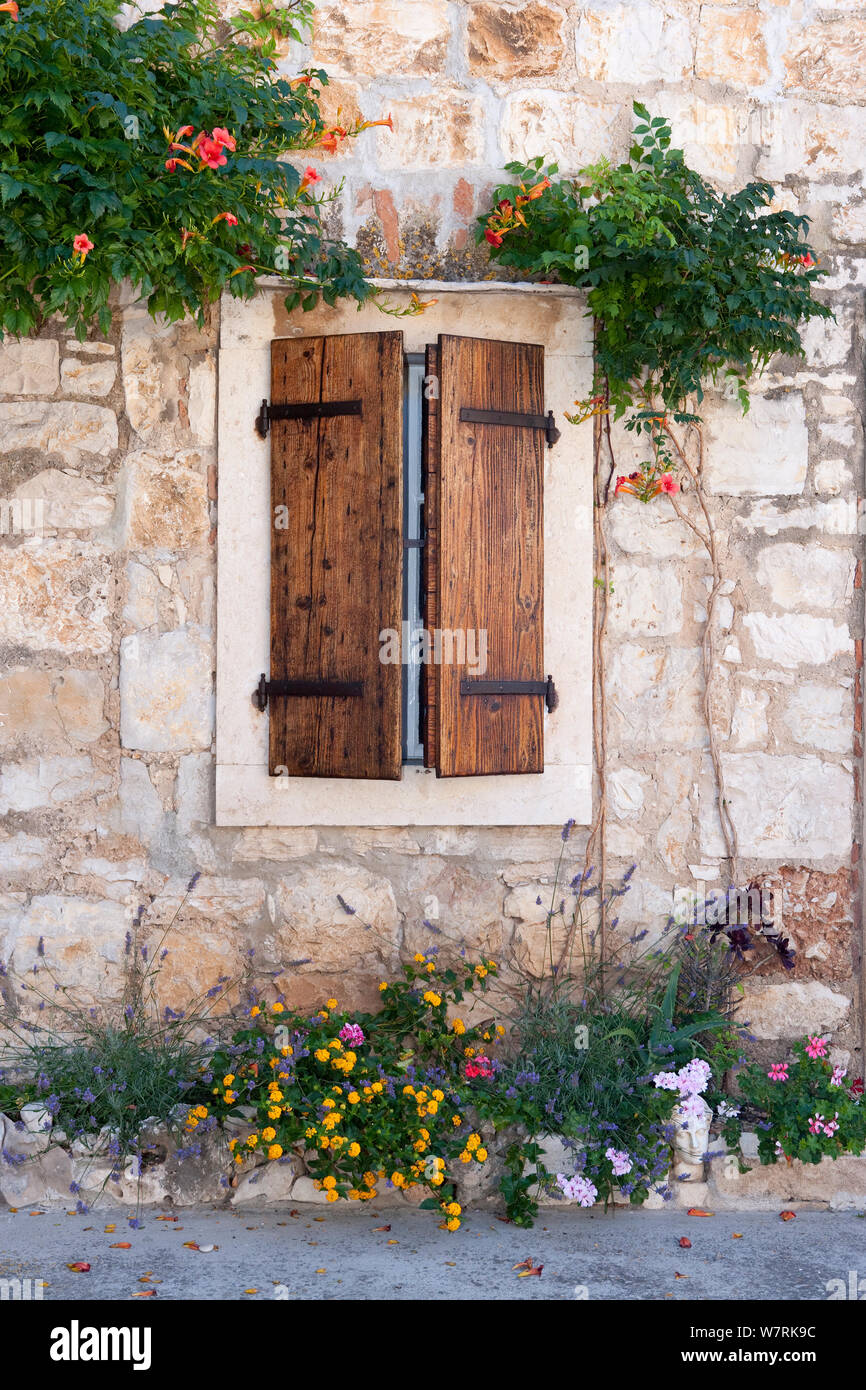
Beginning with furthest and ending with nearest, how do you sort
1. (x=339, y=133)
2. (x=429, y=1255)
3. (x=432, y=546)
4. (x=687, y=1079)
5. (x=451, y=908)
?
(x=451, y=908) → (x=339, y=133) → (x=432, y=546) → (x=687, y=1079) → (x=429, y=1255)

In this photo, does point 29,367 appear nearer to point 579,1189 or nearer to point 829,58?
point 829,58

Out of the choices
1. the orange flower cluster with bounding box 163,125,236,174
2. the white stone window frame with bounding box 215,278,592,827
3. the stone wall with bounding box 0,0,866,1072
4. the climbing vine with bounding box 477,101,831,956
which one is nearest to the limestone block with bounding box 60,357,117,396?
the stone wall with bounding box 0,0,866,1072

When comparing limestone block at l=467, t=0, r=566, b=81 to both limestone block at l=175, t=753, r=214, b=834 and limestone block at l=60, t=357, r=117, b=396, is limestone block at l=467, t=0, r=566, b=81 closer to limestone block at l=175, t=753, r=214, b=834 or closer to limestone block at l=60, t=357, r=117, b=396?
limestone block at l=60, t=357, r=117, b=396

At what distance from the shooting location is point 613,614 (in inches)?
156

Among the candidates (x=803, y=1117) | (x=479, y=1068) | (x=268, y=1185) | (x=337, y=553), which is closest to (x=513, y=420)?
(x=337, y=553)

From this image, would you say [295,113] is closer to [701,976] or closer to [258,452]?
[258,452]

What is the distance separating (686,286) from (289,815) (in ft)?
6.93

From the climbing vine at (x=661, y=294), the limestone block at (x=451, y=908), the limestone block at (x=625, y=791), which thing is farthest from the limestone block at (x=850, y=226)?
the limestone block at (x=451, y=908)

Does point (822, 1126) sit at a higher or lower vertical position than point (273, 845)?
lower

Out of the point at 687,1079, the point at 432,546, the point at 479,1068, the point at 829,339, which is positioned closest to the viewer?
the point at 687,1079

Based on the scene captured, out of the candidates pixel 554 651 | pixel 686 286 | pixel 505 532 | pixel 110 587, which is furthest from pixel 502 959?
pixel 686 286

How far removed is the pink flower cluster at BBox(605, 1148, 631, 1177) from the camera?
327 cm

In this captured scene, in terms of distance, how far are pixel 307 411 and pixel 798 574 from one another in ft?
5.77

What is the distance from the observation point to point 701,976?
12.5 ft
